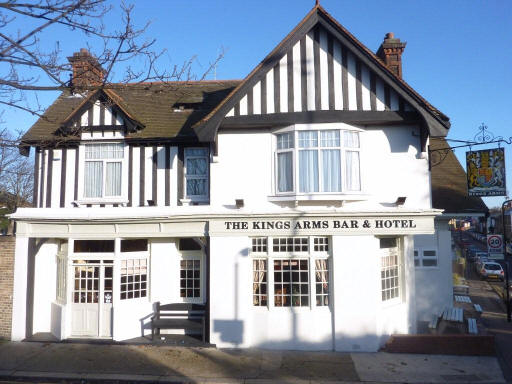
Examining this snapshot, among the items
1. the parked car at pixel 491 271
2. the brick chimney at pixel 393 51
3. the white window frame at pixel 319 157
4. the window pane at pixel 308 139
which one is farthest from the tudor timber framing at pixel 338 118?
the parked car at pixel 491 271

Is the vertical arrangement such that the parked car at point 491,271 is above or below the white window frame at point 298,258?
below

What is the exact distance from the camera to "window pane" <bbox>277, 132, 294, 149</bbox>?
11039mm

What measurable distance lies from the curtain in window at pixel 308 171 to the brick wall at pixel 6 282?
8.91 meters

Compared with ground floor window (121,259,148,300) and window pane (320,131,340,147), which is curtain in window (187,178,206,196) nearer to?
ground floor window (121,259,148,300)

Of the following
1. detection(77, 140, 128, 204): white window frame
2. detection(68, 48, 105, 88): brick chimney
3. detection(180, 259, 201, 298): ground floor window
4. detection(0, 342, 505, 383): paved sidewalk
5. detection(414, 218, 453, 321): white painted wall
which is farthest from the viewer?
detection(414, 218, 453, 321): white painted wall

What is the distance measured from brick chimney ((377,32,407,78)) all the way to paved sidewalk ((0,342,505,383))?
927 centimetres

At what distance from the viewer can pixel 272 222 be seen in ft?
35.1

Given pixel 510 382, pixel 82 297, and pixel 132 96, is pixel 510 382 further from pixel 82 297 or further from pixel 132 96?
pixel 132 96

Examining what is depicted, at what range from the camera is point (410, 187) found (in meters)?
11.0

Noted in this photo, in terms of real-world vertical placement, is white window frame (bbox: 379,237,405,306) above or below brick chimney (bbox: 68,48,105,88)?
below

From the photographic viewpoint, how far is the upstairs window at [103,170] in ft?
40.5

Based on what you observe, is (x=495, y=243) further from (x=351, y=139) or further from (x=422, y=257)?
(x=351, y=139)

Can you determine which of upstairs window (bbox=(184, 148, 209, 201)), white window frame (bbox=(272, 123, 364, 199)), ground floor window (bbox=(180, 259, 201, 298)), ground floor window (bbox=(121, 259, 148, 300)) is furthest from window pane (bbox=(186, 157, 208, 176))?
ground floor window (bbox=(121, 259, 148, 300))

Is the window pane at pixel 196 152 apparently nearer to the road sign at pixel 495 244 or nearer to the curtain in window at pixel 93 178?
the curtain in window at pixel 93 178
